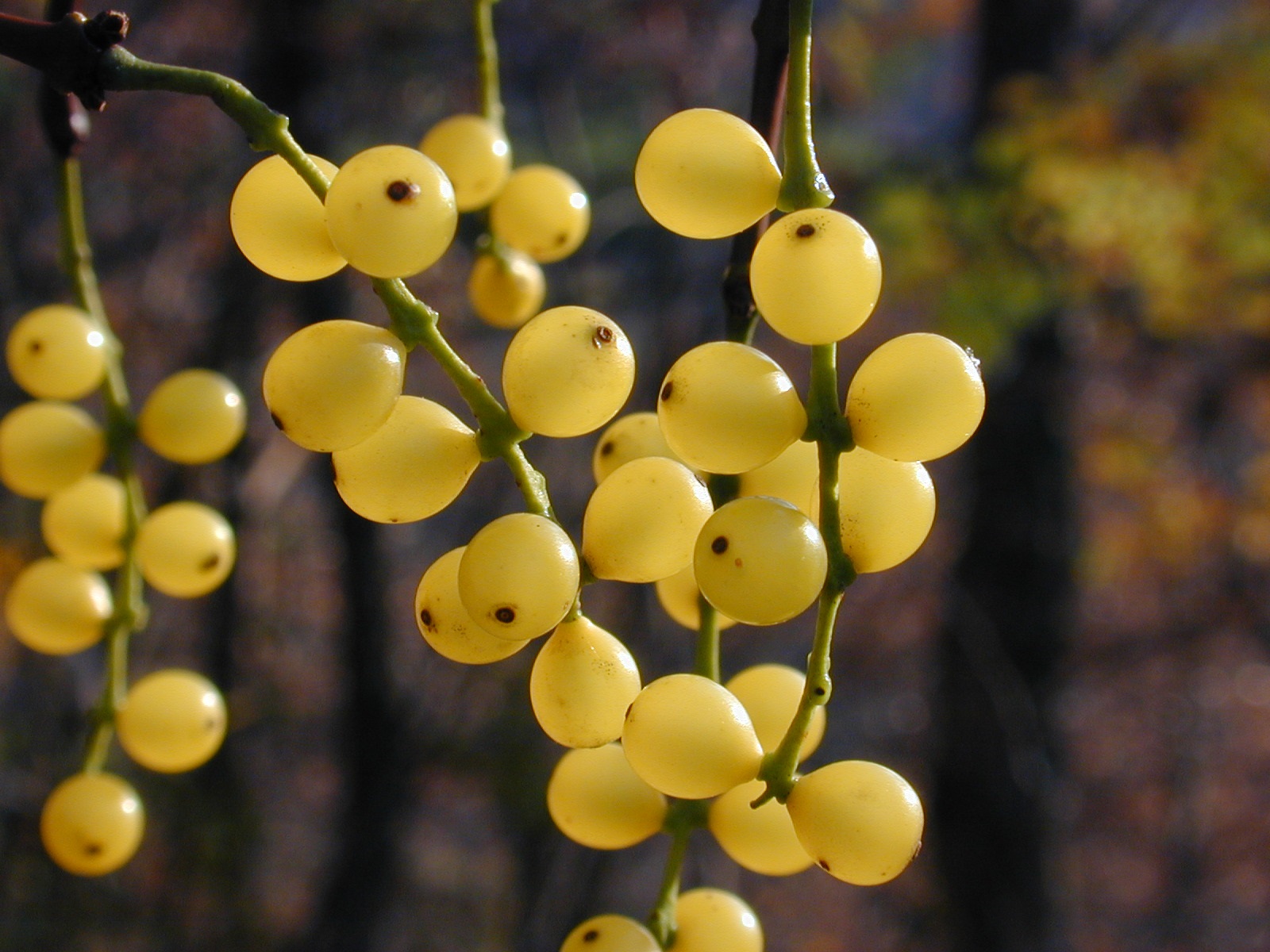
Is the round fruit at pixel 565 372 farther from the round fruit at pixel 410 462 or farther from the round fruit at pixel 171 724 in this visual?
the round fruit at pixel 171 724

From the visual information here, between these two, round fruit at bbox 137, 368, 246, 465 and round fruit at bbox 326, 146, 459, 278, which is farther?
round fruit at bbox 137, 368, 246, 465

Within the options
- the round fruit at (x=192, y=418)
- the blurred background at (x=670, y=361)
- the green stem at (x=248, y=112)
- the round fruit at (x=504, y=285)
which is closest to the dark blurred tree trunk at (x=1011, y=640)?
the blurred background at (x=670, y=361)

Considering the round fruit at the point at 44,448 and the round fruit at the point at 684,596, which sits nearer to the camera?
the round fruit at the point at 684,596

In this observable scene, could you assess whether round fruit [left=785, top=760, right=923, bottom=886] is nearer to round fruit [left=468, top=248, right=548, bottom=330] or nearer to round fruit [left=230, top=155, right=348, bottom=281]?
round fruit [left=230, top=155, right=348, bottom=281]

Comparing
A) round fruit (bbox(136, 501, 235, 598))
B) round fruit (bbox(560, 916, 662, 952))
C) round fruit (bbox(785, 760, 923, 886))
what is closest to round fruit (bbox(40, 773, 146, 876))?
round fruit (bbox(136, 501, 235, 598))

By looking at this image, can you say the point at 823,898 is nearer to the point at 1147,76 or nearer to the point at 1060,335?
the point at 1060,335

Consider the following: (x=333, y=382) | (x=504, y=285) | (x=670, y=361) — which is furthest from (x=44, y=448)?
(x=670, y=361)

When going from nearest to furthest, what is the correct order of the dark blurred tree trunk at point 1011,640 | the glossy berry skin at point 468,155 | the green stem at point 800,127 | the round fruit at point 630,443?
the green stem at point 800,127 < the round fruit at point 630,443 < the glossy berry skin at point 468,155 < the dark blurred tree trunk at point 1011,640
